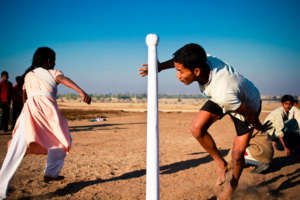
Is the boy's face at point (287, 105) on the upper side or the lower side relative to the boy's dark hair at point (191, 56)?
lower

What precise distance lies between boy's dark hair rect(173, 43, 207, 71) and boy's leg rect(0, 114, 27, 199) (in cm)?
222

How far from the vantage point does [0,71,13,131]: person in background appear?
837cm

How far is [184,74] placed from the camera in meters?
2.46

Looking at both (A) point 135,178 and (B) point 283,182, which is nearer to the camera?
(B) point 283,182

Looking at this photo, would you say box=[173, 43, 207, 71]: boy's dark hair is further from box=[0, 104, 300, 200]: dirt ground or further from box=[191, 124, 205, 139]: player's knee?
box=[0, 104, 300, 200]: dirt ground

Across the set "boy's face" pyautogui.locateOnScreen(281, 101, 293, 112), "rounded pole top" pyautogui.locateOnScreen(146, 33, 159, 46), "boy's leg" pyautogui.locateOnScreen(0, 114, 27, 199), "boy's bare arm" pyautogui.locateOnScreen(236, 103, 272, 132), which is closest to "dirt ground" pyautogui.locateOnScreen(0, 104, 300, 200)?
"boy's leg" pyautogui.locateOnScreen(0, 114, 27, 199)

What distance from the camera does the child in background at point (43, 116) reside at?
9.23ft

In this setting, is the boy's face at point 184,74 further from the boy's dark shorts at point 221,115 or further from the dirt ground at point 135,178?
the dirt ground at point 135,178

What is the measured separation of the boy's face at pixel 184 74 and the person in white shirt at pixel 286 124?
3904 millimetres

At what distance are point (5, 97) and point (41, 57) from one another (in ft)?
22.1

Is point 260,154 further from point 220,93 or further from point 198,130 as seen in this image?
point 220,93

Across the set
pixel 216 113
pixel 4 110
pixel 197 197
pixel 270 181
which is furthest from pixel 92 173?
pixel 4 110

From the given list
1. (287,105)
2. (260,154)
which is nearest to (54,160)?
(260,154)

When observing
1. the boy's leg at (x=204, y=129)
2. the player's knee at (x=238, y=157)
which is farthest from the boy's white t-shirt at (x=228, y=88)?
the player's knee at (x=238, y=157)
